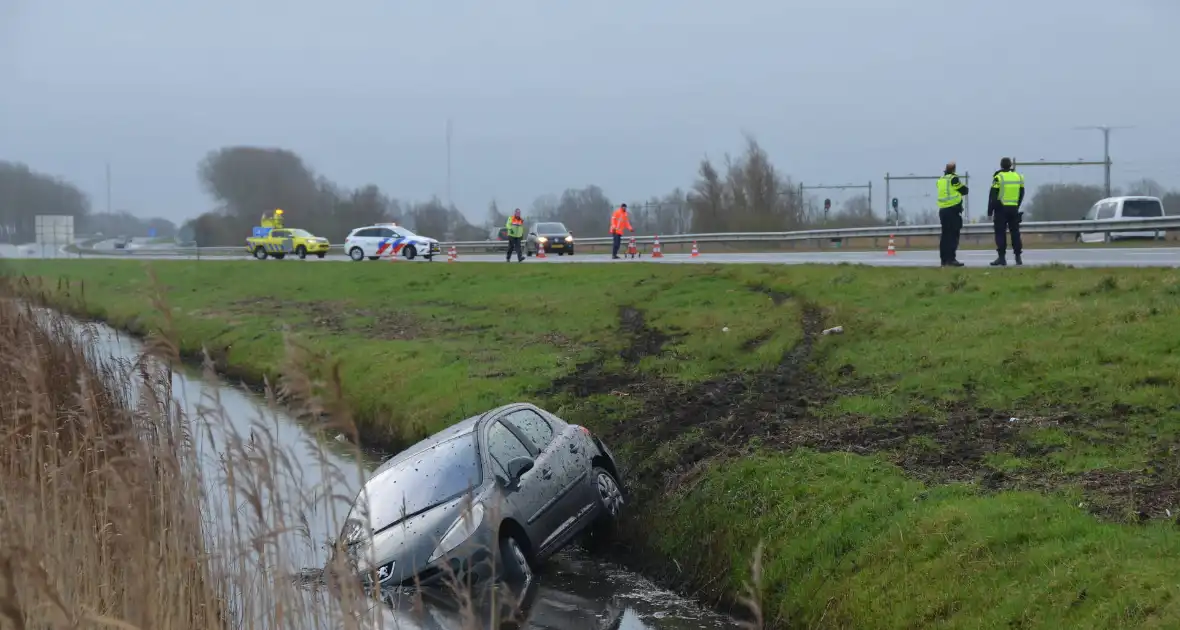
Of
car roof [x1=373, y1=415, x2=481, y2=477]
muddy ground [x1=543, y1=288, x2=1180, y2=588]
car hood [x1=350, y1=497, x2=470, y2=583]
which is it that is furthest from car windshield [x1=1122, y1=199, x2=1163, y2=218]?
car hood [x1=350, y1=497, x2=470, y2=583]

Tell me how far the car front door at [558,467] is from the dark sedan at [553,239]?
1451 inches

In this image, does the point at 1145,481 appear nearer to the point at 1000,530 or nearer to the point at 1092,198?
the point at 1000,530

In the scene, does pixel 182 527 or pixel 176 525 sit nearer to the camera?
pixel 176 525

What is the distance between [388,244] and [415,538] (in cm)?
4183

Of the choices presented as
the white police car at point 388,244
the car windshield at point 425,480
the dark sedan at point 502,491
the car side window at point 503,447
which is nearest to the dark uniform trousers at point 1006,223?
the dark sedan at point 502,491

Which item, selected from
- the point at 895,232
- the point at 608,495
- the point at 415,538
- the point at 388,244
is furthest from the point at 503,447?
the point at 388,244

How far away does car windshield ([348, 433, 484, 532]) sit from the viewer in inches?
411

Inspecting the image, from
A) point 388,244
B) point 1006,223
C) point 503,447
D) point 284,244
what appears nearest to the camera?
point 503,447

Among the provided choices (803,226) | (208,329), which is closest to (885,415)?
(208,329)

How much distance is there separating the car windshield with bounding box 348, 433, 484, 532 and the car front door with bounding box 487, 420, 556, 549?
0.22 meters

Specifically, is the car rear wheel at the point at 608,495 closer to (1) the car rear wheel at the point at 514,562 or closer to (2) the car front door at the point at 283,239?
(1) the car rear wheel at the point at 514,562

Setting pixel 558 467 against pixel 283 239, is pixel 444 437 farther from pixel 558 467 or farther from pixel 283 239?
pixel 283 239

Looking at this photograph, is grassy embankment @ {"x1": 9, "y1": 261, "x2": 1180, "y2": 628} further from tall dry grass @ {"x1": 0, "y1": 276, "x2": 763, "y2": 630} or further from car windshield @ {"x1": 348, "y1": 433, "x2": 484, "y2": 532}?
car windshield @ {"x1": 348, "y1": 433, "x2": 484, "y2": 532}

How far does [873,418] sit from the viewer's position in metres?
13.1
